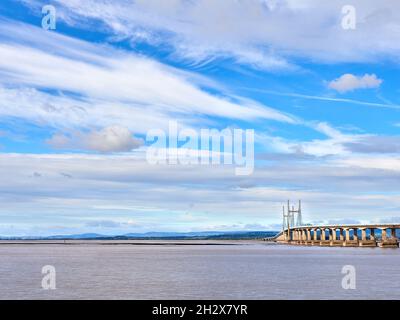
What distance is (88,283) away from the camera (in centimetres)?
8169

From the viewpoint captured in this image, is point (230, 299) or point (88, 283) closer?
point (230, 299)
